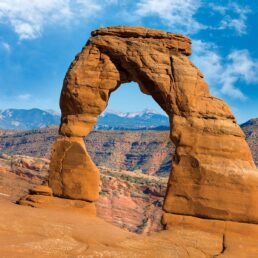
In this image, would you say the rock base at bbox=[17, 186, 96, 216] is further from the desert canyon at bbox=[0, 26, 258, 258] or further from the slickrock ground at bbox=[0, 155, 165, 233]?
the slickrock ground at bbox=[0, 155, 165, 233]

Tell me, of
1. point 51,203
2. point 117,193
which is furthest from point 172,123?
point 117,193

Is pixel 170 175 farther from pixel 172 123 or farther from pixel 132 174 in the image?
pixel 132 174

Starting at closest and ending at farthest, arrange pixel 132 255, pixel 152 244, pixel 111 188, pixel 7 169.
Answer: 1. pixel 132 255
2. pixel 152 244
3. pixel 7 169
4. pixel 111 188

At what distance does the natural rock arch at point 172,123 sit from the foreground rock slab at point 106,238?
1.73 ft

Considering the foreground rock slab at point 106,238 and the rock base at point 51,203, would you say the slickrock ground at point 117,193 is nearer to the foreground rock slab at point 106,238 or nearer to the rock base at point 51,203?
the rock base at point 51,203

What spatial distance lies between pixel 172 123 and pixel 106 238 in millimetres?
5235

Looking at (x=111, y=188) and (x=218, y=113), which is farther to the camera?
(x=111, y=188)

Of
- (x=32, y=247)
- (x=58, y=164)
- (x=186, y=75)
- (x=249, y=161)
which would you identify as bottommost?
(x=32, y=247)

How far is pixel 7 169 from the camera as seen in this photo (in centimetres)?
Answer: 4297

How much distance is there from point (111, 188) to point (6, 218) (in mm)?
36520

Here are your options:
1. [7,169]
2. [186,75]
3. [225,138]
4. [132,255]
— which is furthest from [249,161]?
[7,169]

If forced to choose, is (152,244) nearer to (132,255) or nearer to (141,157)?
(132,255)

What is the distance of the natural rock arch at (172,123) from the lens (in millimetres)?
15164

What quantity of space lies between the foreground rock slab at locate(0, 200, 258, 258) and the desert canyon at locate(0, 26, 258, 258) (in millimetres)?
34
